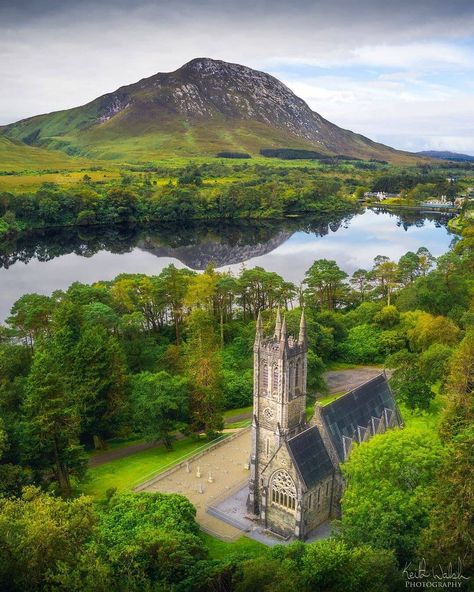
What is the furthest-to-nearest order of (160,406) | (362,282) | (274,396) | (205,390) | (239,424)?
1. (362,282)
2. (239,424)
3. (205,390)
4. (160,406)
5. (274,396)

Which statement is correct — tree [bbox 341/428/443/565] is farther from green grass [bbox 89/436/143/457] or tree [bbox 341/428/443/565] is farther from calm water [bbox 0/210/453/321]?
calm water [bbox 0/210/453/321]

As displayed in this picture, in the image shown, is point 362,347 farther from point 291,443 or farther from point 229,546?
point 229,546

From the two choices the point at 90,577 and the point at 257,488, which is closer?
the point at 90,577

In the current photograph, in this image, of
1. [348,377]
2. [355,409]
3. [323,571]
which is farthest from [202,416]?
[323,571]

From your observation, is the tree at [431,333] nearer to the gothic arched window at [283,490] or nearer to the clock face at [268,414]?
the clock face at [268,414]

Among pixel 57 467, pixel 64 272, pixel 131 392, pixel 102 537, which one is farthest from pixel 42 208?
pixel 102 537

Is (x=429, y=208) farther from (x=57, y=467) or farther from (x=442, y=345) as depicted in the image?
(x=57, y=467)
